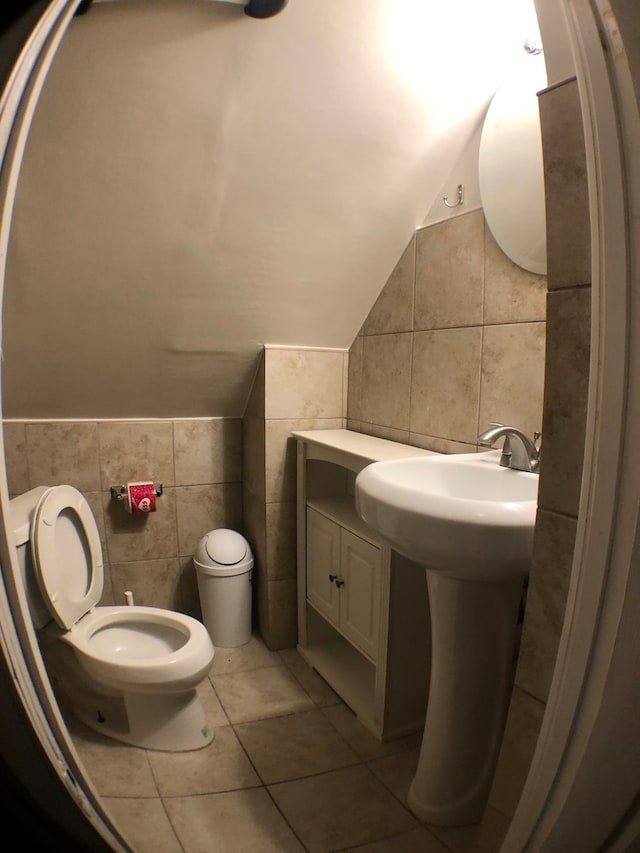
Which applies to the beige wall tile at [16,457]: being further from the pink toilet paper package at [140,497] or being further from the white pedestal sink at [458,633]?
the white pedestal sink at [458,633]

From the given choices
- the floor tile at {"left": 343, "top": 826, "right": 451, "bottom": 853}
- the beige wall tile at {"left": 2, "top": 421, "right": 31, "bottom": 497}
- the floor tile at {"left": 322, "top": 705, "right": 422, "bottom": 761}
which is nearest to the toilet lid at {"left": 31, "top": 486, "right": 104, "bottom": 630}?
the beige wall tile at {"left": 2, "top": 421, "right": 31, "bottom": 497}

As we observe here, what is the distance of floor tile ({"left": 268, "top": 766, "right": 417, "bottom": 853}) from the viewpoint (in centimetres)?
112

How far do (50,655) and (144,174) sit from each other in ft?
4.92

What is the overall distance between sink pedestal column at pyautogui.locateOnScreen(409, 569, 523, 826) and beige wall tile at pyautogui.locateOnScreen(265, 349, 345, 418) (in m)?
0.95

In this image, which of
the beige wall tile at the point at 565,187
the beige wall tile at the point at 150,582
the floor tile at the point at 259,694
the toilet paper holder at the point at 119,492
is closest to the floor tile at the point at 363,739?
the floor tile at the point at 259,694

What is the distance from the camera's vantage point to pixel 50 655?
1.50m

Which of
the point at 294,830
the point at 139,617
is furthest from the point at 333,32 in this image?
the point at 294,830

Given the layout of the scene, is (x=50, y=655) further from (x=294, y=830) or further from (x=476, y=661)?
(x=476, y=661)

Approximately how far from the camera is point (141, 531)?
2.01m

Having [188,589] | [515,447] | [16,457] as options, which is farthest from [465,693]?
[16,457]

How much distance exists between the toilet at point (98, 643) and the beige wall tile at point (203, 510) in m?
0.47

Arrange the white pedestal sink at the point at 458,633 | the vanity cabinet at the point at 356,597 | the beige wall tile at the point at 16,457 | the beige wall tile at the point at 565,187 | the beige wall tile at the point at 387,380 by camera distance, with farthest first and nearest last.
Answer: the beige wall tile at the point at 16,457, the beige wall tile at the point at 387,380, the vanity cabinet at the point at 356,597, the white pedestal sink at the point at 458,633, the beige wall tile at the point at 565,187

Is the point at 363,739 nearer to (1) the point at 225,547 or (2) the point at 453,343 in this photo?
(1) the point at 225,547

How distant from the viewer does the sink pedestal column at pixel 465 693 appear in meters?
1.05
